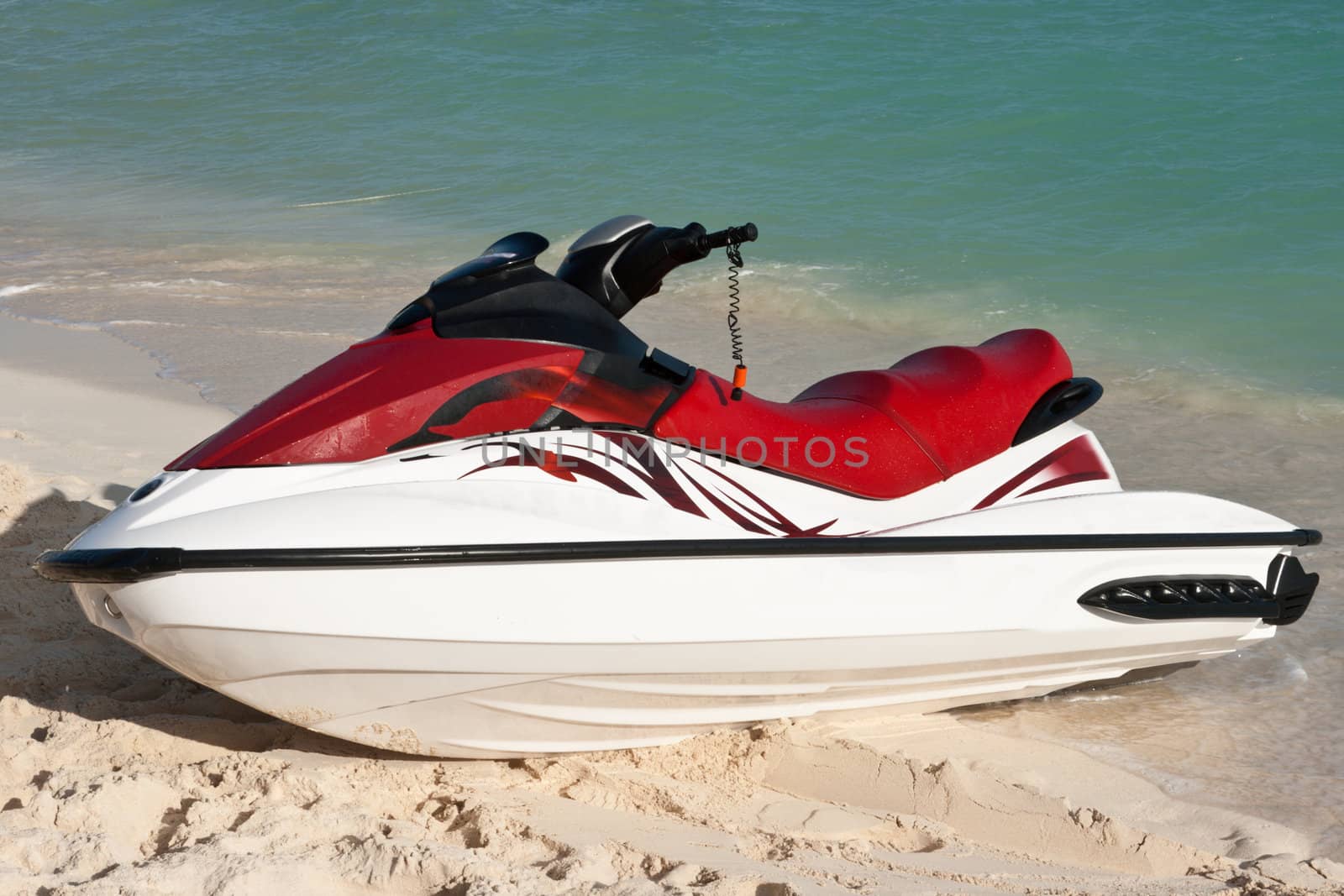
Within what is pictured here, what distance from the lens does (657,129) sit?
420 inches

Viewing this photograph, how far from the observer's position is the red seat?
2.63 metres

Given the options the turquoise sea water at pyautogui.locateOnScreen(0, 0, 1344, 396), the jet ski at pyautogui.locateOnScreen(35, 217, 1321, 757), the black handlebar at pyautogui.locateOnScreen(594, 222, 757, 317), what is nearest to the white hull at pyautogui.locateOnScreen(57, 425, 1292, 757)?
the jet ski at pyautogui.locateOnScreen(35, 217, 1321, 757)

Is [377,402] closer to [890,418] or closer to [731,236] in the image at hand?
[731,236]

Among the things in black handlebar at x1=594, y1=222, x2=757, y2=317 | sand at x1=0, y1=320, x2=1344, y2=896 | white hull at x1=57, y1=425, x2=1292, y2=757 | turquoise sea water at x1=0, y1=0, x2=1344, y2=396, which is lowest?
sand at x1=0, y1=320, x2=1344, y2=896

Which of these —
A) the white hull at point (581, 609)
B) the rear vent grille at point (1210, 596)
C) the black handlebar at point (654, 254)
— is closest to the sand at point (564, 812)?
the white hull at point (581, 609)

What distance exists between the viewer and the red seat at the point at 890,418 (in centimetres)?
263

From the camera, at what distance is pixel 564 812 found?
2.47 metres

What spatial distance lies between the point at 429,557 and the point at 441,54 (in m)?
12.0

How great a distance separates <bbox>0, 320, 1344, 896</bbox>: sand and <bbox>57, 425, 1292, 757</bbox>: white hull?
0.31ft

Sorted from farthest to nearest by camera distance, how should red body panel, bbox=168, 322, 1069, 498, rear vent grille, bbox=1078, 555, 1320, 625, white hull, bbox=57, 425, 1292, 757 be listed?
rear vent grille, bbox=1078, 555, 1320, 625 → red body panel, bbox=168, 322, 1069, 498 → white hull, bbox=57, 425, 1292, 757

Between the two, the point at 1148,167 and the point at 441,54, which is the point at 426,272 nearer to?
the point at 1148,167

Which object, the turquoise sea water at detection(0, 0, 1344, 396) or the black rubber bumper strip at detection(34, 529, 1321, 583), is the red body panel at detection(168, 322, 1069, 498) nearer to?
the black rubber bumper strip at detection(34, 529, 1321, 583)

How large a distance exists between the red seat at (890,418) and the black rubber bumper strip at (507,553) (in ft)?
0.62

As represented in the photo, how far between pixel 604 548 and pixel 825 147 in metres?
7.92
